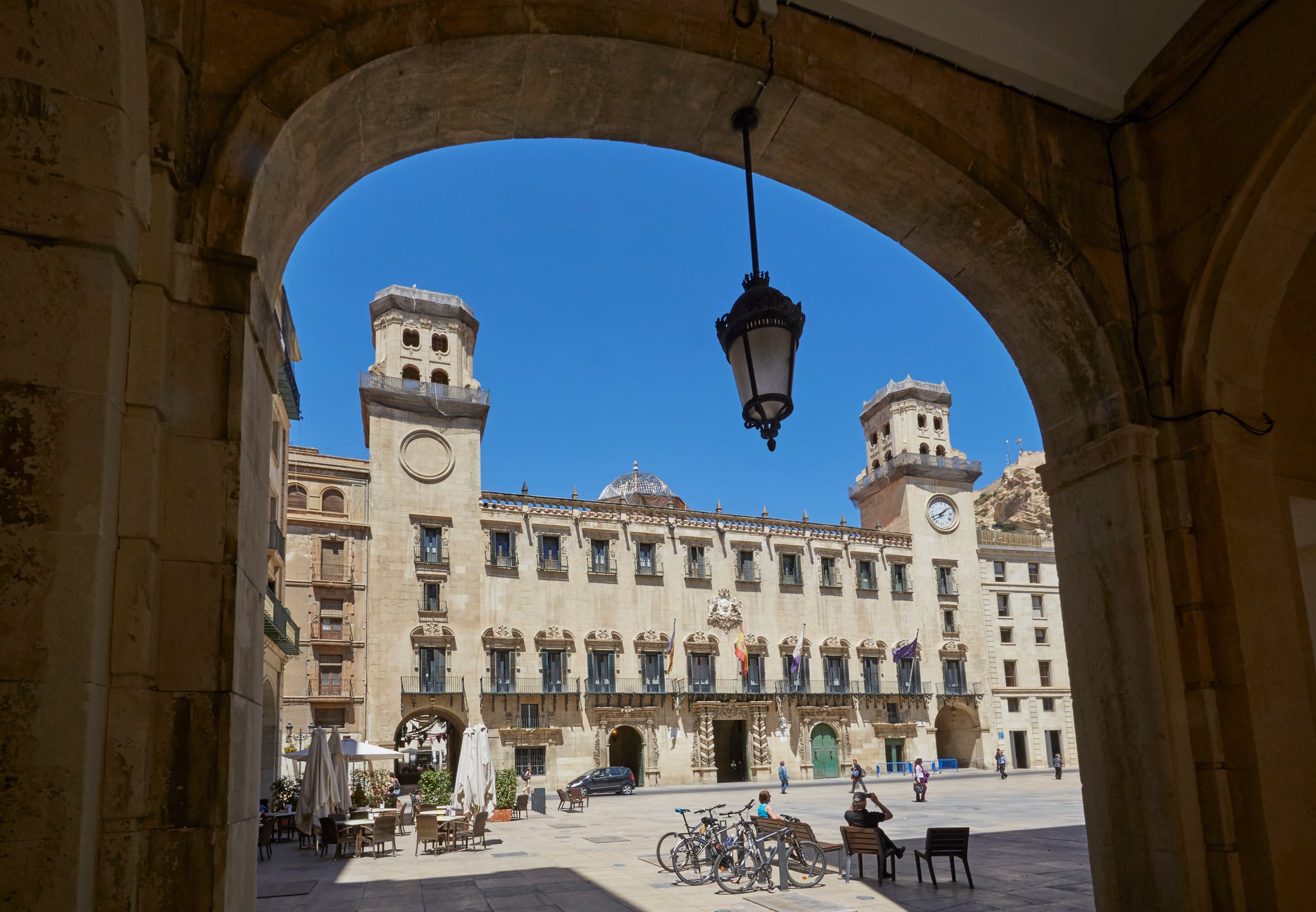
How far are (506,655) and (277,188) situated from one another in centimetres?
3620

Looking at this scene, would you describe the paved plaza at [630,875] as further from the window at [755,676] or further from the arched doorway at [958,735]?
the arched doorway at [958,735]

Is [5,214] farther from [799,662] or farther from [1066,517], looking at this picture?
[799,662]

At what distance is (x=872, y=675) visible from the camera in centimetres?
4612

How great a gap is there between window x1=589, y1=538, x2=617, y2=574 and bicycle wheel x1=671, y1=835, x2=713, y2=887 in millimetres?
29003

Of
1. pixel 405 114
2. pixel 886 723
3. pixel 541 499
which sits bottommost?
pixel 886 723

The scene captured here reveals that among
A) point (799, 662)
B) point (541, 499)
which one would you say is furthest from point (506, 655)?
point (799, 662)

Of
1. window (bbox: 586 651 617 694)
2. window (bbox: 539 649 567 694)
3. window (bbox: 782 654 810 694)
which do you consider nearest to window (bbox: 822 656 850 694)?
window (bbox: 782 654 810 694)

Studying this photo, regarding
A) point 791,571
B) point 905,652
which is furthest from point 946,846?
point 905,652

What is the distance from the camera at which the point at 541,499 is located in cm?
4103

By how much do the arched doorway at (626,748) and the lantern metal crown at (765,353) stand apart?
128ft

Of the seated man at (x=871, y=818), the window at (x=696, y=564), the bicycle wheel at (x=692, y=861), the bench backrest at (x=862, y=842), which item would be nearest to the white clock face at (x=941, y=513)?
the window at (x=696, y=564)

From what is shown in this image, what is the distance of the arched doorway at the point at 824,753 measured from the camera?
4450 cm

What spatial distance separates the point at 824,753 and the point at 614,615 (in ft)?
39.7

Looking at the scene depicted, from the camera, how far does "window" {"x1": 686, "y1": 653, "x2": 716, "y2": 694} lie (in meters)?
42.2
